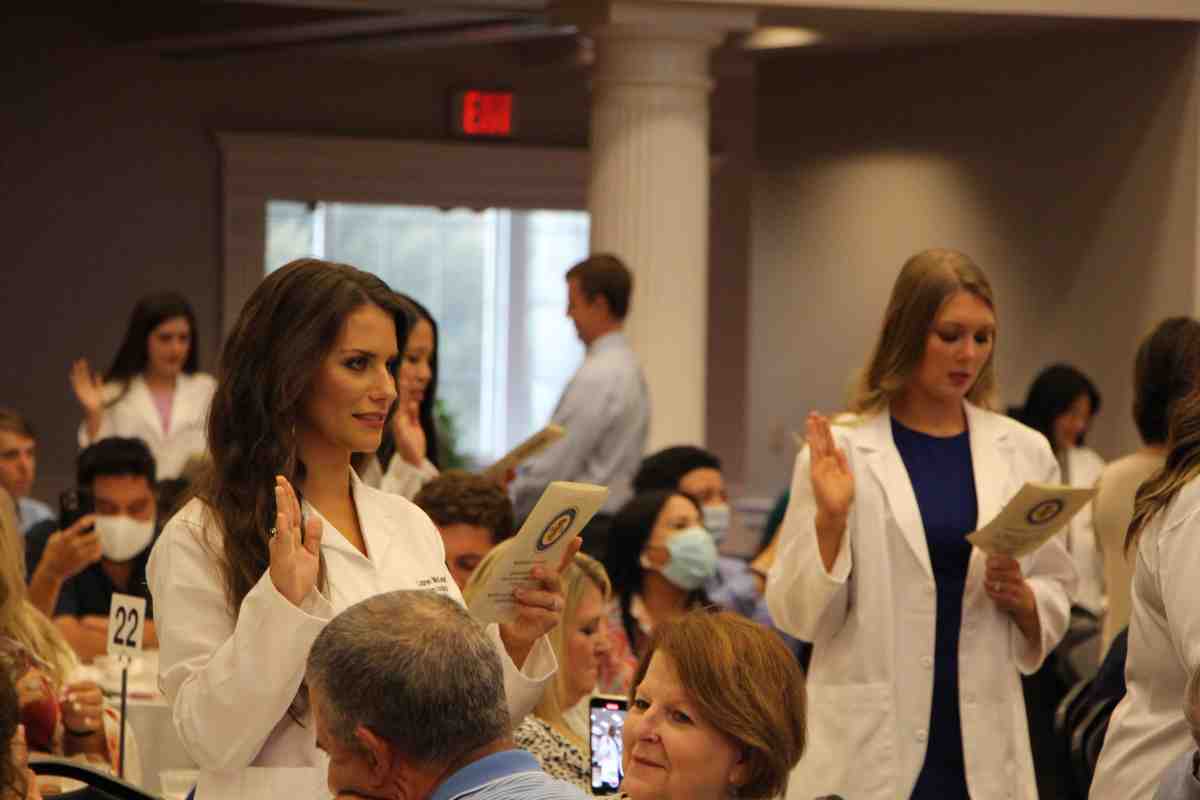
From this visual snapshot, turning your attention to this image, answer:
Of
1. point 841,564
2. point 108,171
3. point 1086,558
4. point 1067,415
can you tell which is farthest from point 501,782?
point 108,171

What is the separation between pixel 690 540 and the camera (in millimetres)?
4996

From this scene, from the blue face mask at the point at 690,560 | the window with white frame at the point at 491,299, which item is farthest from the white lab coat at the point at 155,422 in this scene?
the window with white frame at the point at 491,299

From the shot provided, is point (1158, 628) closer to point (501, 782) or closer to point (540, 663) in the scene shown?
point (540, 663)

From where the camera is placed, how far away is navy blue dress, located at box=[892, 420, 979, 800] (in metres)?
3.42

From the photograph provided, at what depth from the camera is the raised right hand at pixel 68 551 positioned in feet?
15.5

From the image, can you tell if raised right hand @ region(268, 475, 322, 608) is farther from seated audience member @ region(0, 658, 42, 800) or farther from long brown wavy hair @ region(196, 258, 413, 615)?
seated audience member @ region(0, 658, 42, 800)

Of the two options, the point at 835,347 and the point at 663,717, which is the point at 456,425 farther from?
the point at 663,717

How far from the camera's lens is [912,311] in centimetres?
346

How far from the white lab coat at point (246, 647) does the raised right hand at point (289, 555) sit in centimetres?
2

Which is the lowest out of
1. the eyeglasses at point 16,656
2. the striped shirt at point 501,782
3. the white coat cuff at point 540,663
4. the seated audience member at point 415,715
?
the eyeglasses at point 16,656

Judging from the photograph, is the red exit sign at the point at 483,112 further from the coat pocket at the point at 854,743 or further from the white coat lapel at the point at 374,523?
the white coat lapel at the point at 374,523

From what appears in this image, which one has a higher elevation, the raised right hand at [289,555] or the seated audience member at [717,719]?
the raised right hand at [289,555]

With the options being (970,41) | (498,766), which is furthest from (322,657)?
(970,41)

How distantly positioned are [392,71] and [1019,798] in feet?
25.9
